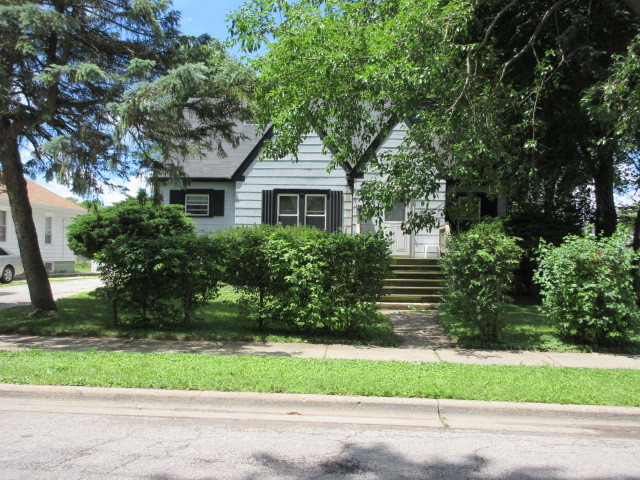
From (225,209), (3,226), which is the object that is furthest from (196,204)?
(3,226)

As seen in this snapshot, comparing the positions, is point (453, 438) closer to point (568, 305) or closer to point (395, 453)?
point (395, 453)

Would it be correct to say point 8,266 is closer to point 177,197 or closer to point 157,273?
point 177,197

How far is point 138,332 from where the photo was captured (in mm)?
8570

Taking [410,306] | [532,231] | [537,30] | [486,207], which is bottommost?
[410,306]

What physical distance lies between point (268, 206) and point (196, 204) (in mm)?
3198

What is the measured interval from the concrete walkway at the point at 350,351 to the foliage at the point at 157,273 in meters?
0.75

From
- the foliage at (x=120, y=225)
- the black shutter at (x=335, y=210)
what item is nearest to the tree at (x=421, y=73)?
the black shutter at (x=335, y=210)

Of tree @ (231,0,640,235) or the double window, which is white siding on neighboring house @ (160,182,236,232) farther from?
tree @ (231,0,640,235)

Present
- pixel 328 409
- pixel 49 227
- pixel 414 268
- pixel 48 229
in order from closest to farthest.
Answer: pixel 328 409 → pixel 414 268 → pixel 48 229 → pixel 49 227

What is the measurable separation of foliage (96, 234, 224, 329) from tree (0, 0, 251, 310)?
1.41 metres

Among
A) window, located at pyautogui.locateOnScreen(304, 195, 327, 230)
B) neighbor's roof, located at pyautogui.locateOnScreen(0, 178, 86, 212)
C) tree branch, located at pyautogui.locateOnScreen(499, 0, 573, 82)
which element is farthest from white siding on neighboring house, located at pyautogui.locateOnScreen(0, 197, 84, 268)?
tree branch, located at pyautogui.locateOnScreen(499, 0, 573, 82)

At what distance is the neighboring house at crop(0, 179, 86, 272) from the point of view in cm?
2420

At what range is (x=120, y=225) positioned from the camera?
1588 centimetres

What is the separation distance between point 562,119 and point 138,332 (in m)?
10.9
